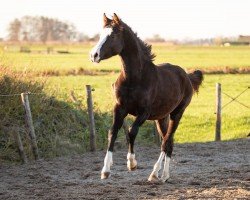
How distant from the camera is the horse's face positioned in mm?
7273

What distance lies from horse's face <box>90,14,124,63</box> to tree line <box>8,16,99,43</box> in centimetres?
10188

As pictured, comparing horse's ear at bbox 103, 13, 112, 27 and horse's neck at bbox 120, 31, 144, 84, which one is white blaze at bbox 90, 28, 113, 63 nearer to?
horse's ear at bbox 103, 13, 112, 27

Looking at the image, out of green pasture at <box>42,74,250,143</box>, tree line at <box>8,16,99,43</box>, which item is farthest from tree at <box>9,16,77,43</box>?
green pasture at <box>42,74,250,143</box>

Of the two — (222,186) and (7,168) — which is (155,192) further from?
(7,168)

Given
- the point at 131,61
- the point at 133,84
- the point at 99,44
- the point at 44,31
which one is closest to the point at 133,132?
the point at 133,84

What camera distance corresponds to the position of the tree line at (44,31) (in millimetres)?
111062

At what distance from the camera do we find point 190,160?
36.9ft

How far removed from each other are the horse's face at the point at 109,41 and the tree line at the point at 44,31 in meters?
102

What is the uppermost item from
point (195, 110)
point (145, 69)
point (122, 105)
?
point (145, 69)

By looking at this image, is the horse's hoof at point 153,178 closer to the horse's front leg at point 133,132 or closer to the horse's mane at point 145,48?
the horse's front leg at point 133,132

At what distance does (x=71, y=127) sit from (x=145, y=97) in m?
6.41

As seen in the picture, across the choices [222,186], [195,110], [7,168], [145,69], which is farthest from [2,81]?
[195,110]

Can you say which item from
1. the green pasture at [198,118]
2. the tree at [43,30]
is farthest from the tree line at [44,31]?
the green pasture at [198,118]

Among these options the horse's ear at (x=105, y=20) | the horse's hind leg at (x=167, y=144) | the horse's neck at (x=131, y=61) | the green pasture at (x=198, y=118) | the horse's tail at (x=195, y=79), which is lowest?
the green pasture at (x=198, y=118)
